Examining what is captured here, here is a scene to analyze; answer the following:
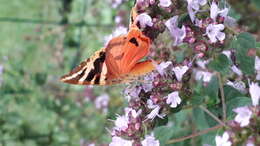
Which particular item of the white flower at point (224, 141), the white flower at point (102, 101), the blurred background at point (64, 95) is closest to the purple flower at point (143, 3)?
the white flower at point (224, 141)

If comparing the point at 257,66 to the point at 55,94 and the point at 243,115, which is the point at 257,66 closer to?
the point at 243,115

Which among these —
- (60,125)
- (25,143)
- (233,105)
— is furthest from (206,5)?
(25,143)

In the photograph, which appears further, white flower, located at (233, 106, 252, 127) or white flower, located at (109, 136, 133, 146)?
white flower, located at (109, 136, 133, 146)

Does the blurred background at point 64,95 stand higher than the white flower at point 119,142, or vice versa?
the blurred background at point 64,95

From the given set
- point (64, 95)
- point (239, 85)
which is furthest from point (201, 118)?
point (64, 95)

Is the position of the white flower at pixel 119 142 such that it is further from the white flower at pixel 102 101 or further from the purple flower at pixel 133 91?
the white flower at pixel 102 101

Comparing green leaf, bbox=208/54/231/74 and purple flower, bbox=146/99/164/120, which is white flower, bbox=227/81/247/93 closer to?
green leaf, bbox=208/54/231/74

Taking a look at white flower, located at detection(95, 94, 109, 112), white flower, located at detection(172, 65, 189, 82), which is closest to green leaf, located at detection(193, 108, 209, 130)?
white flower, located at detection(172, 65, 189, 82)
